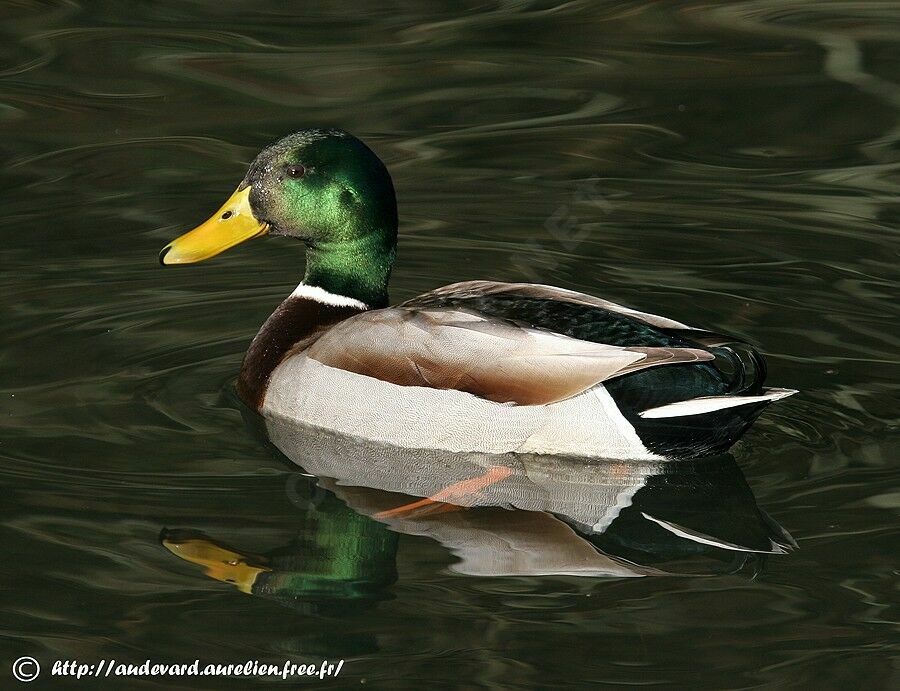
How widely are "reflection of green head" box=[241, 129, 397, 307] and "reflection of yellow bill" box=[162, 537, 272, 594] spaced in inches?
74.2

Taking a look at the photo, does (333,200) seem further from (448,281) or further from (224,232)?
(448,281)

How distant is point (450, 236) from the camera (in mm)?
8898

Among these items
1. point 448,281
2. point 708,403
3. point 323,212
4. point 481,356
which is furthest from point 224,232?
point 708,403

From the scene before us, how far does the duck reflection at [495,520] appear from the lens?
5.41 m

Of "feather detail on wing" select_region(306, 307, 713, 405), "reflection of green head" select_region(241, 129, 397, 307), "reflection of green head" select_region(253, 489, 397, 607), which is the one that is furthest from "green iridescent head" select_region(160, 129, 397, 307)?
"reflection of green head" select_region(253, 489, 397, 607)

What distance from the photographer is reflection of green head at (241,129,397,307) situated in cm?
692

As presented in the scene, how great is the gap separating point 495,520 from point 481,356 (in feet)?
2.40

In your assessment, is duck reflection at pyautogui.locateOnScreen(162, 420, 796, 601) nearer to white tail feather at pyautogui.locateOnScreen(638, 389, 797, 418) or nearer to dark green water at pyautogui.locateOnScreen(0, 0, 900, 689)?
dark green water at pyautogui.locateOnScreen(0, 0, 900, 689)

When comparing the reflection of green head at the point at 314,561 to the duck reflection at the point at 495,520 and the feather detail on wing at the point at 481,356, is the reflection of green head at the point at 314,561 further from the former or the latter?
the feather detail on wing at the point at 481,356

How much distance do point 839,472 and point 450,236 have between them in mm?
3368

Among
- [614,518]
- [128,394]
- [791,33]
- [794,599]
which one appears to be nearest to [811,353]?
[614,518]

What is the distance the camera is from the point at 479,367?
246 inches

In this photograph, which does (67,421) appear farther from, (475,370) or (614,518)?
(614,518)

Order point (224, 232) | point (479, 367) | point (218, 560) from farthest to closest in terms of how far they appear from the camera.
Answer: point (224, 232) → point (479, 367) → point (218, 560)
